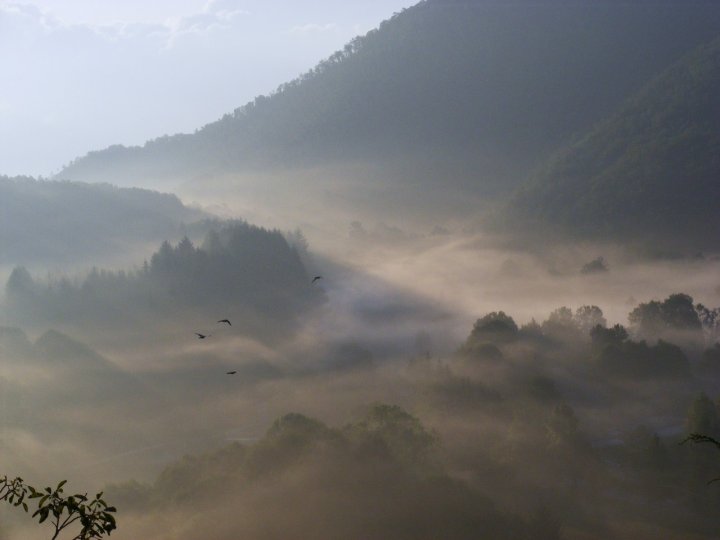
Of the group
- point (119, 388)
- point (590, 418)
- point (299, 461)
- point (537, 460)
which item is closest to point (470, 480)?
point (537, 460)

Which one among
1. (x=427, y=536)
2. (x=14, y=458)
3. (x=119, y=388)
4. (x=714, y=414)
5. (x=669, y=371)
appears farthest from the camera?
(x=119, y=388)

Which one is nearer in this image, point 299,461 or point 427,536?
point 427,536

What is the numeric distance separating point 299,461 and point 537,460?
33.5 metres

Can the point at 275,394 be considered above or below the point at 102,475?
above

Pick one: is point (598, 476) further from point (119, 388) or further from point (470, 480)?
point (119, 388)

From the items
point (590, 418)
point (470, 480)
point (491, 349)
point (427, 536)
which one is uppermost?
point (491, 349)

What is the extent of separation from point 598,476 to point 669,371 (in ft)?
145

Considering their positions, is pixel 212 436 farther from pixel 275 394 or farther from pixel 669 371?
pixel 669 371

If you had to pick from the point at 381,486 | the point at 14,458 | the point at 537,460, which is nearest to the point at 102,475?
the point at 14,458

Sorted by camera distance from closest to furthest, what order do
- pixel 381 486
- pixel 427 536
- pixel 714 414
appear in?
pixel 427 536 → pixel 381 486 → pixel 714 414

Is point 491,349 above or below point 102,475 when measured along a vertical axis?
above

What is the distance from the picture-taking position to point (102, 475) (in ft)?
423

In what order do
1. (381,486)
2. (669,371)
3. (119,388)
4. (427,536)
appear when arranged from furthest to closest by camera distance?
(119,388), (669,371), (381,486), (427,536)

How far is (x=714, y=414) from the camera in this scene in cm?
11269
